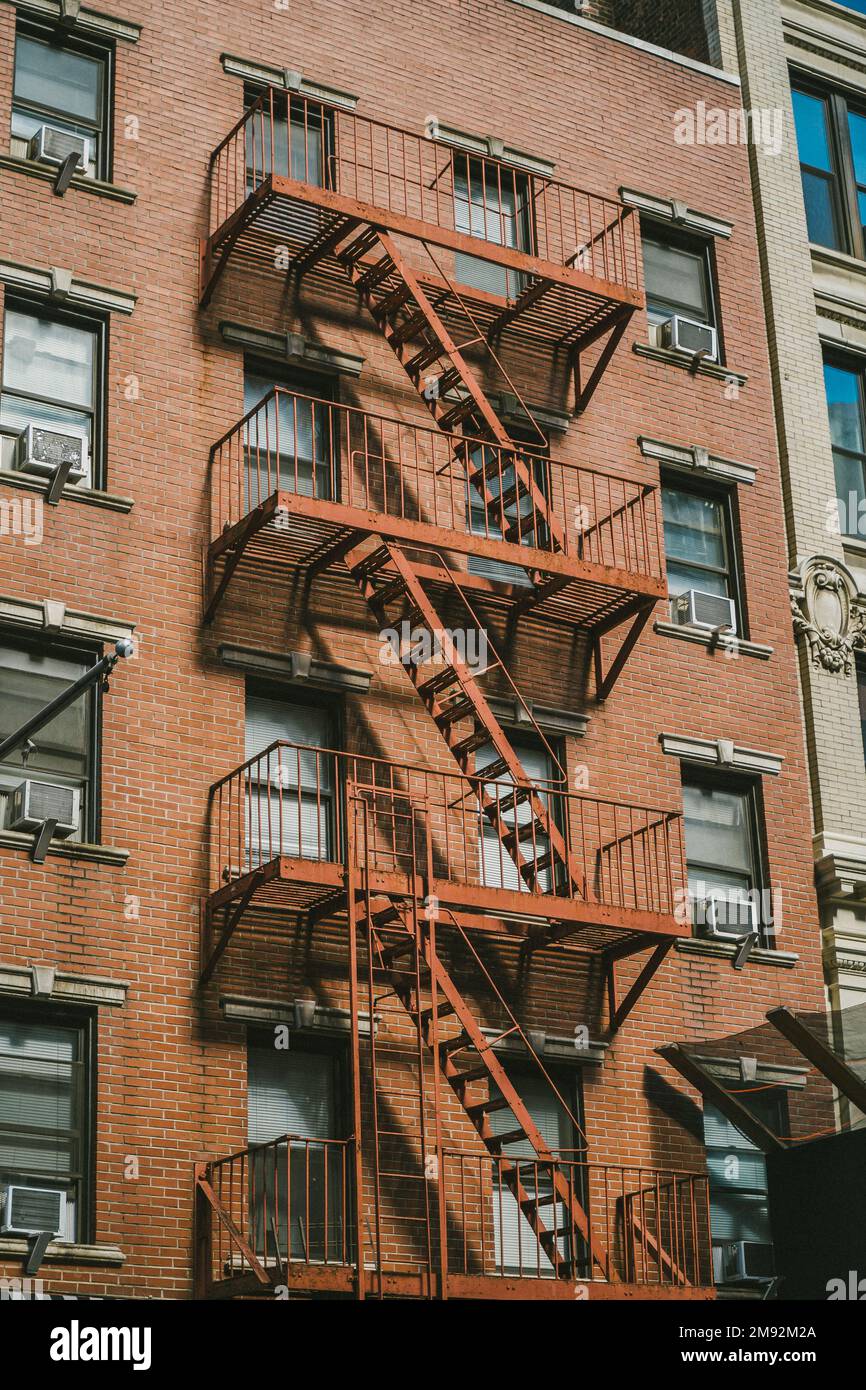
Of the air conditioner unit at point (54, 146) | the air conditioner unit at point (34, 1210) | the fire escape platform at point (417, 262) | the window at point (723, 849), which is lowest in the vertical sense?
the air conditioner unit at point (34, 1210)

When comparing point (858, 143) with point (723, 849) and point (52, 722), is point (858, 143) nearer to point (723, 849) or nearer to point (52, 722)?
point (723, 849)

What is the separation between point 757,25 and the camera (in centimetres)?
2548

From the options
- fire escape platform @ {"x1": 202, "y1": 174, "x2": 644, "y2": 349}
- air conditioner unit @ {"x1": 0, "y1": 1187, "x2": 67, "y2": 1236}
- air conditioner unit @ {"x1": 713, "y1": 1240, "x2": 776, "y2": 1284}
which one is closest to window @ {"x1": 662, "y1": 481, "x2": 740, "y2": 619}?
fire escape platform @ {"x1": 202, "y1": 174, "x2": 644, "y2": 349}

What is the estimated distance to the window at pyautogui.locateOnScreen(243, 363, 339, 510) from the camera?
19641 millimetres

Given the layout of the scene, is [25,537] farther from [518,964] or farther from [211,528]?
[518,964]

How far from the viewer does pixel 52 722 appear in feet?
57.5

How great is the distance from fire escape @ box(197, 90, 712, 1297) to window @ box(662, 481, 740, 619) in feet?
1.62

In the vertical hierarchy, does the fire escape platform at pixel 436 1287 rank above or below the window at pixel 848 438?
below

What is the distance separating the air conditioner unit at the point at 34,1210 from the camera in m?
15.6

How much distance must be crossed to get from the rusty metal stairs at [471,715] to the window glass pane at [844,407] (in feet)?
21.6

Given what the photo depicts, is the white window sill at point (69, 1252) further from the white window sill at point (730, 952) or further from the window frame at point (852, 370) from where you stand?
the window frame at point (852, 370)

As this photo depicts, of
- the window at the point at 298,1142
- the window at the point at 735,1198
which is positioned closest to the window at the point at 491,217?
the window at the point at 298,1142

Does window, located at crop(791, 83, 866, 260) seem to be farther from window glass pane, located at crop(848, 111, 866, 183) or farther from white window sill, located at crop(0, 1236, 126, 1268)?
white window sill, located at crop(0, 1236, 126, 1268)

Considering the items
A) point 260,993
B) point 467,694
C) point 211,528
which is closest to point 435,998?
point 260,993
